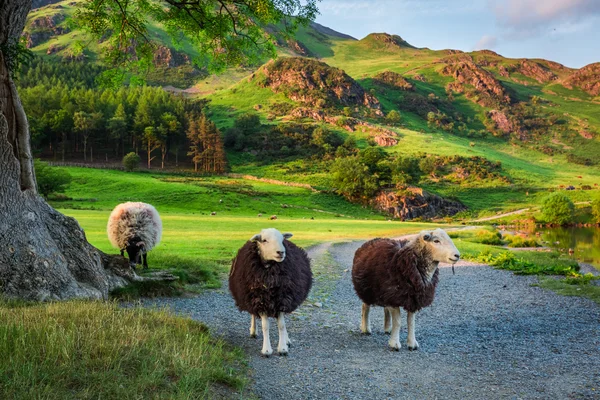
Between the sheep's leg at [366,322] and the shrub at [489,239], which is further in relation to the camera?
the shrub at [489,239]

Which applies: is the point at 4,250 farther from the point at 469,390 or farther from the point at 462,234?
the point at 462,234

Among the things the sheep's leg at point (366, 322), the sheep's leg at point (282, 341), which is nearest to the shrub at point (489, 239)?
the sheep's leg at point (366, 322)

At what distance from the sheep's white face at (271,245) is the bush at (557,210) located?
77.2 metres

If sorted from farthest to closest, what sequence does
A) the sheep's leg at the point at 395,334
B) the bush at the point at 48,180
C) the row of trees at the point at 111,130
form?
1. the row of trees at the point at 111,130
2. the bush at the point at 48,180
3. the sheep's leg at the point at 395,334

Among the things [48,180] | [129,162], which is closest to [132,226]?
[48,180]

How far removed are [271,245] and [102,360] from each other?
3.99 meters

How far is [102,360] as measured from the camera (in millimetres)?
5270

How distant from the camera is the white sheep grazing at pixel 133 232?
652 inches

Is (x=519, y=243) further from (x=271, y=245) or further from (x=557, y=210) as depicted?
(x=557, y=210)

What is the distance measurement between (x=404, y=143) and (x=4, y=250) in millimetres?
161400

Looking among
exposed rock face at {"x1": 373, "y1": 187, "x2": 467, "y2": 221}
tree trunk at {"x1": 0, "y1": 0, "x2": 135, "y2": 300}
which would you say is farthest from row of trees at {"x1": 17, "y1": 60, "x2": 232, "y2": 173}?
tree trunk at {"x1": 0, "y1": 0, "x2": 135, "y2": 300}

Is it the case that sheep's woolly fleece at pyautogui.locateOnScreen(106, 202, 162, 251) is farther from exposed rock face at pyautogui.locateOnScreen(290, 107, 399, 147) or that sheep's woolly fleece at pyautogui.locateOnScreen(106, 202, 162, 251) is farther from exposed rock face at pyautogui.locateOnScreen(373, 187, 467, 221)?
exposed rock face at pyautogui.locateOnScreen(290, 107, 399, 147)

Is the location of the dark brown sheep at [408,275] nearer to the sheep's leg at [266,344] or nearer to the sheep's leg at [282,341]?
the sheep's leg at [282,341]

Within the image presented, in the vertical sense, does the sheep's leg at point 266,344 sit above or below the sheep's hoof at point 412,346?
above
